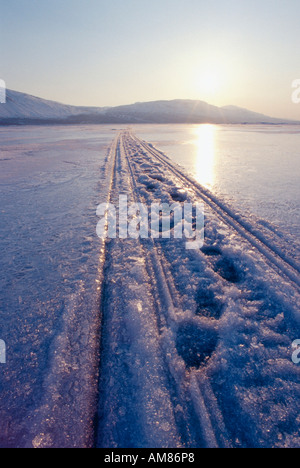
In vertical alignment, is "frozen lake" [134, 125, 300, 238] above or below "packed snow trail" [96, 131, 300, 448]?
above

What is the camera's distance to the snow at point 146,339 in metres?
1.29

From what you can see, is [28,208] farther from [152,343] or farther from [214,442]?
[214,442]

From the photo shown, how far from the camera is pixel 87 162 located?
8078 mm

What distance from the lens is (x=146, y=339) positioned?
69.2 inches

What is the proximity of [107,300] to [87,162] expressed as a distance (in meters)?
6.81
